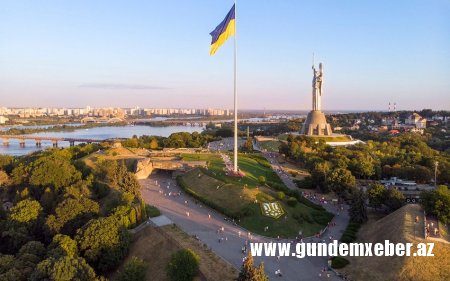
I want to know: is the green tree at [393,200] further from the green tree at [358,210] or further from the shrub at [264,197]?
the shrub at [264,197]

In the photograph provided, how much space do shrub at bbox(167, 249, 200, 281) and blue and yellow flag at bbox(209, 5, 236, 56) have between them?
15323 millimetres

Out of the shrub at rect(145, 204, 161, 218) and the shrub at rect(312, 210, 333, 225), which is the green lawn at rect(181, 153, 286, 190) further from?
the shrub at rect(145, 204, 161, 218)

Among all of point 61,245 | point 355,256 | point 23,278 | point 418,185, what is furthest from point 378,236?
point 23,278

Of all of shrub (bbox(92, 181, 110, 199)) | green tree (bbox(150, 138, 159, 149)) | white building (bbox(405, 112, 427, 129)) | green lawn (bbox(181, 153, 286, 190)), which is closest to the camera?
shrub (bbox(92, 181, 110, 199))

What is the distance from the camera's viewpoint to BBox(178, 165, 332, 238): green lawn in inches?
930

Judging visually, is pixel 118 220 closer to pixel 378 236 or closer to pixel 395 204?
pixel 378 236

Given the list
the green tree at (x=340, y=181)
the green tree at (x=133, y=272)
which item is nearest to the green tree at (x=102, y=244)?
the green tree at (x=133, y=272)

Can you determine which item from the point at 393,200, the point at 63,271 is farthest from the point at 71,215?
the point at 393,200

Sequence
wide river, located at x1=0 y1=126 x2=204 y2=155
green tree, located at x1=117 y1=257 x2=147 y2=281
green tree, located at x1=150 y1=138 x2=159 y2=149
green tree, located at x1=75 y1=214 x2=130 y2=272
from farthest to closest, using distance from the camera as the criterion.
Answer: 1. wide river, located at x1=0 y1=126 x2=204 y2=155
2. green tree, located at x1=150 y1=138 x2=159 y2=149
3. green tree, located at x1=75 y1=214 x2=130 y2=272
4. green tree, located at x1=117 y1=257 x2=147 y2=281

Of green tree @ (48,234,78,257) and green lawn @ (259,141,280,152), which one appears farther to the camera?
green lawn @ (259,141,280,152)

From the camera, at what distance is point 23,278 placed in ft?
54.9

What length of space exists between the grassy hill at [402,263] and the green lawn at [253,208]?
3801 mm

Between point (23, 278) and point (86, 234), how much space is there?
3378 mm

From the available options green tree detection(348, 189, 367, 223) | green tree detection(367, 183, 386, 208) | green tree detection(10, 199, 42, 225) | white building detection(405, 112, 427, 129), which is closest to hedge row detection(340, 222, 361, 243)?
green tree detection(348, 189, 367, 223)
